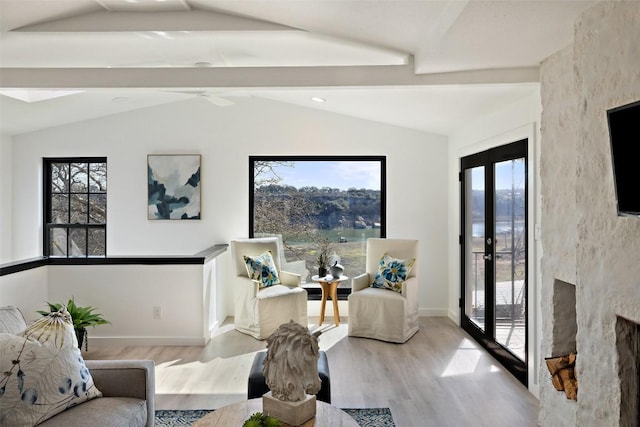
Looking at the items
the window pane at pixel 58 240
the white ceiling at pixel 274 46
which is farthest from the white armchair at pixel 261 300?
the window pane at pixel 58 240

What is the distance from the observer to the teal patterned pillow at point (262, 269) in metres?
5.28

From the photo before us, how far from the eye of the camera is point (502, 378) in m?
3.83

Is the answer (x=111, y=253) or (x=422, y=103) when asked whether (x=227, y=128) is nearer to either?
(x=111, y=253)

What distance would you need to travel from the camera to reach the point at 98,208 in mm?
6152

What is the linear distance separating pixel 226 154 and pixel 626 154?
188 inches

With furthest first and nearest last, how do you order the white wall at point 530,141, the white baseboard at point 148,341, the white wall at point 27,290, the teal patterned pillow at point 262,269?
1. the teal patterned pillow at point 262,269
2. the white baseboard at point 148,341
3. the white wall at point 27,290
4. the white wall at point 530,141

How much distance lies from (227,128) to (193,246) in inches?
61.9

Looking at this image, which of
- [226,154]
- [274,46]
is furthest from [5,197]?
[274,46]

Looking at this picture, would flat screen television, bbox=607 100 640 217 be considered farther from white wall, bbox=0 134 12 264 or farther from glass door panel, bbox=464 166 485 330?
white wall, bbox=0 134 12 264

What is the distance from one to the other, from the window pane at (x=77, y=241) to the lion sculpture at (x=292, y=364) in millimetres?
5096

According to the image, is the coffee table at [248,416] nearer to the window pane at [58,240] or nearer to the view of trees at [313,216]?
the view of trees at [313,216]

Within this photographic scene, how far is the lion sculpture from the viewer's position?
1.91 metres

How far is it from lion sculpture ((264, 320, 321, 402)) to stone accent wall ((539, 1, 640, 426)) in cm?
136

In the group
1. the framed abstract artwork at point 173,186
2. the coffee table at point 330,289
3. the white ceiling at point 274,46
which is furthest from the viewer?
the framed abstract artwork at point 173,186
